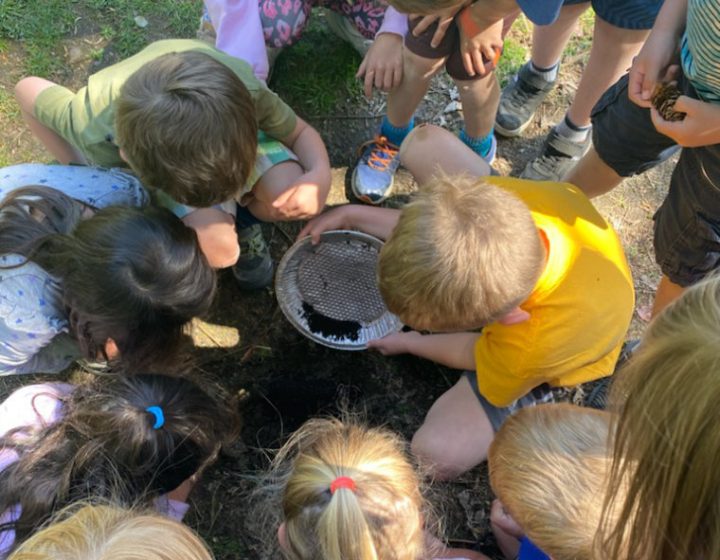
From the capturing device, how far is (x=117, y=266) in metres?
1.58

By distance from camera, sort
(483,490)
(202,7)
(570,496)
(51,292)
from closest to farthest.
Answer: (570,496)
(51,292)
(483,490)
(202,7)

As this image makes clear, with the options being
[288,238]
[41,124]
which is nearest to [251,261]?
[288,238]

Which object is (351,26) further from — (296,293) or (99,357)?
(99,357)

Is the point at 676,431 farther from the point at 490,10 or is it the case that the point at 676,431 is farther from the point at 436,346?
the point at 490,10

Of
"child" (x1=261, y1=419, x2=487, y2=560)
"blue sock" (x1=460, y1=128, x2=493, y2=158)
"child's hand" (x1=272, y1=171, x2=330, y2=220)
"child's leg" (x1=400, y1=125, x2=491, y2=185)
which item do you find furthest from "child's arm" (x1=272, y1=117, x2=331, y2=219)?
"child" (x1=261, y1=419, x2=487, y2=560)

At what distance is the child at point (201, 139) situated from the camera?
5.65 ft

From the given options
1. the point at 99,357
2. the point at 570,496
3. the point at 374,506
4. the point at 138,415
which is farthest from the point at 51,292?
the point at 570,496

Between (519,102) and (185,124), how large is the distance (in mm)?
1609

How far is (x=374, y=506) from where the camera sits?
1.28 meters

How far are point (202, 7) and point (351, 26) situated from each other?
759 mm

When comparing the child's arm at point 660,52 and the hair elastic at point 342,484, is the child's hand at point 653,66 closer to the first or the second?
the child's arm at point 660,52

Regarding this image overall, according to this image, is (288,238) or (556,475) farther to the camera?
(288,238)

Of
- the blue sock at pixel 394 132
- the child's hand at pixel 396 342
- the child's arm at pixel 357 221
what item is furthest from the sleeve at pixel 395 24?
the child's hand at pixel 396 342

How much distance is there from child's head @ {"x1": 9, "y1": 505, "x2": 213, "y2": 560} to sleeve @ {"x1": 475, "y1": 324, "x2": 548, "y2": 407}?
0.95 m
